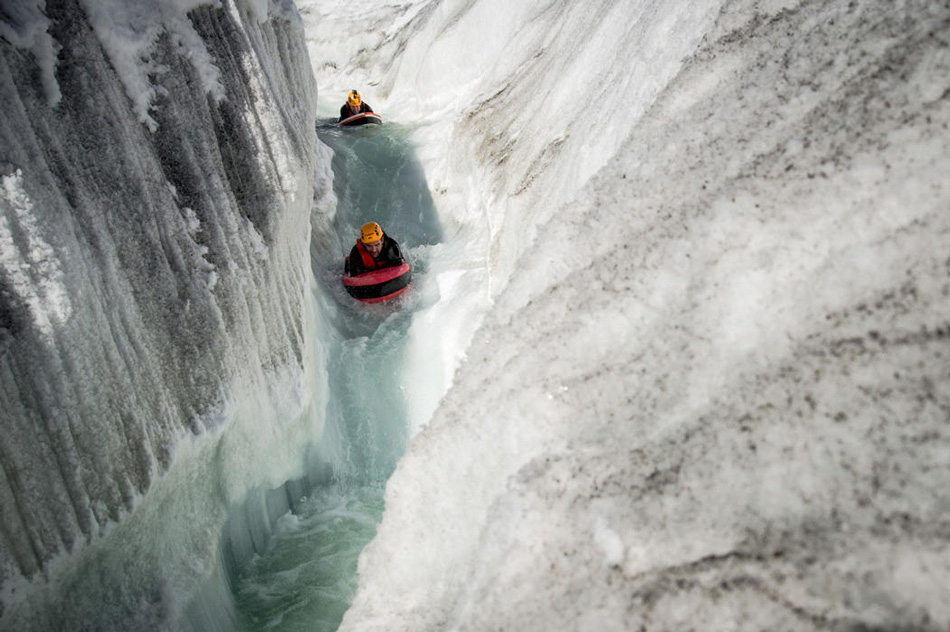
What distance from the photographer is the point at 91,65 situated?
247 cm

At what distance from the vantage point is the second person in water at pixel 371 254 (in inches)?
242

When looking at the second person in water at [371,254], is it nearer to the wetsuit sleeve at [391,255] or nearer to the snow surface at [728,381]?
the wetsuit sleeve at [391,255]

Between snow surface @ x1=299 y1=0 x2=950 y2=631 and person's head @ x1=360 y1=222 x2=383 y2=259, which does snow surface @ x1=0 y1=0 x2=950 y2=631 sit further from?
person's head @ x1=360 y1=222 x2=383 y2=259

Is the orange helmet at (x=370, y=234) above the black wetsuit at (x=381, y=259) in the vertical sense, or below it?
above

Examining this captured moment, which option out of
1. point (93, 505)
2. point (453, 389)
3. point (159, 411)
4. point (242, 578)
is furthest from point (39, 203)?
point (242, 578)

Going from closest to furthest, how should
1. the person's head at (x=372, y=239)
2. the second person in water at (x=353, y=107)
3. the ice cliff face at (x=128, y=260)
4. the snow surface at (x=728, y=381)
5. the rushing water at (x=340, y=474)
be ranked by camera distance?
the snow surface at (x=728, y=381) → the ice cliff face at (x=128, y=260) → the rushing water at (x=340, y=474) → the person's head at (x=372, y=239) → the second person in water at (x=353, y=107)

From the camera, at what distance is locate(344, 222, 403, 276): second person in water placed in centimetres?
615

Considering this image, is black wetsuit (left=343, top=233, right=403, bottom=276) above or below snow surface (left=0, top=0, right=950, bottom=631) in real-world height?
above

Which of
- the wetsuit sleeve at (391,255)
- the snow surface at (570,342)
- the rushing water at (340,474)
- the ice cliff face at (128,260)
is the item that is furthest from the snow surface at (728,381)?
the wetsuit sleeve at (391,255)

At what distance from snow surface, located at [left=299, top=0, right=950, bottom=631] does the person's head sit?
4.42 m

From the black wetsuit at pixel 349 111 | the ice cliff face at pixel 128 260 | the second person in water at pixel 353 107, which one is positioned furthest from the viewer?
the black wetsuit at pixel 349 111

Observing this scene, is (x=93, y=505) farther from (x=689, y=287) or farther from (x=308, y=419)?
(x=689, y=287)

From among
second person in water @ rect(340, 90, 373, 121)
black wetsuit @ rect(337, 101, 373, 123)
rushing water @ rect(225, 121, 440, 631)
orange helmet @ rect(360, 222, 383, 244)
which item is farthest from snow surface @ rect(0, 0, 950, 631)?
black wetsuit @ rect(337, 101, 373, 123)

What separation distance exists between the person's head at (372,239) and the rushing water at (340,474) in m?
0.62
